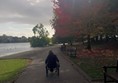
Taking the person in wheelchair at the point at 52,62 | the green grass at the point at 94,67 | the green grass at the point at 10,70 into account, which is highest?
the person in wheelchair at the point at 52,62

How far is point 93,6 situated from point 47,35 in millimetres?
105471

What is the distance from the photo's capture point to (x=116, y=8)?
17984mm

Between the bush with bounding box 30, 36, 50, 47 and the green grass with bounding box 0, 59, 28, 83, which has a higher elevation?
the bush with bounding box 30, 36, 50, 47

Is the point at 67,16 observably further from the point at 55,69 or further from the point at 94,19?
the point at 55,69

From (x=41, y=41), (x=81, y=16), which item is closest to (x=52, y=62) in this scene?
(x=81, y=16)

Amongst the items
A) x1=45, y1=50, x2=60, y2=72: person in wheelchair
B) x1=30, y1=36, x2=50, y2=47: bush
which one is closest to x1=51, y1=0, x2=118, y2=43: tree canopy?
x1=45, y1=50, x2=60, y2=72: person in wheelchair

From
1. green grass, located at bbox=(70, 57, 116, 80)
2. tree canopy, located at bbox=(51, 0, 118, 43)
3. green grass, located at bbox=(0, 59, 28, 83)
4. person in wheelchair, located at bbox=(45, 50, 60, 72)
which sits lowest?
green grass, located at bbox=(0, 59, 28, 83)

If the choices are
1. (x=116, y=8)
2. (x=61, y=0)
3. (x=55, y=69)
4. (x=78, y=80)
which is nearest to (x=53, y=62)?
(x=55, y=69)

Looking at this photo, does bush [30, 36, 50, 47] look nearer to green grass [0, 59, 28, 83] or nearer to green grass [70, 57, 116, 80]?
green grass [0, 59, 28, 83]

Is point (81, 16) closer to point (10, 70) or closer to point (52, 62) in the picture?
point (10, 70)

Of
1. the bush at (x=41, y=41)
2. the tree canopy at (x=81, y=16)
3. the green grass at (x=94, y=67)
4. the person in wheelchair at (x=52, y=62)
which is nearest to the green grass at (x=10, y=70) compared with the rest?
the person in wheelchair at (x=52, y=62)

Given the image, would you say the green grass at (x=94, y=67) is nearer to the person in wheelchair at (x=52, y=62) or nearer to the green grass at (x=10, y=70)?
the person in wheelchair at (x=52, y=62)

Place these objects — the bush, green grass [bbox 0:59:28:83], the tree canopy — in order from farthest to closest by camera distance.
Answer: the bush
the tree canopy
green grass [bbox 0:59:28:83]

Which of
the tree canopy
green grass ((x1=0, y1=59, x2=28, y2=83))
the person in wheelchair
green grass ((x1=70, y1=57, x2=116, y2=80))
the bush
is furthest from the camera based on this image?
the bush
